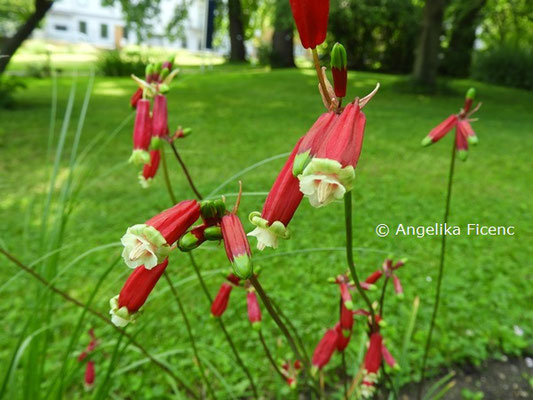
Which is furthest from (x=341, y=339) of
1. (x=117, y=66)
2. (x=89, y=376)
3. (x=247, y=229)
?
(x=117, y=66)

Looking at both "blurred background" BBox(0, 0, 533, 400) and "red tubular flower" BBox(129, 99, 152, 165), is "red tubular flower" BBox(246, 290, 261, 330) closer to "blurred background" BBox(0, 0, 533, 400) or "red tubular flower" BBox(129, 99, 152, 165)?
"blurred background" BBox(0, 0, 533, 400)

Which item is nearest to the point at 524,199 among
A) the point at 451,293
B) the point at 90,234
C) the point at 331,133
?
the point at 451,293

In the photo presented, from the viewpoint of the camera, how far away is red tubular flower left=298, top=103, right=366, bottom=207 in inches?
16.0

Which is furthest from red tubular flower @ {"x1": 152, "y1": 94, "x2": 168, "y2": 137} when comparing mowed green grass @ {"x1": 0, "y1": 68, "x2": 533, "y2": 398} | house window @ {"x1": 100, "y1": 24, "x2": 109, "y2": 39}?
house window @ {"x1": 100, "y1": 24, "x2": 109, "y2": 39}

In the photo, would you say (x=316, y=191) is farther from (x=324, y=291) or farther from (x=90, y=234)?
(x=90, y=234)

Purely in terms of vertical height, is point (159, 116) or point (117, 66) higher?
point (117, 66)

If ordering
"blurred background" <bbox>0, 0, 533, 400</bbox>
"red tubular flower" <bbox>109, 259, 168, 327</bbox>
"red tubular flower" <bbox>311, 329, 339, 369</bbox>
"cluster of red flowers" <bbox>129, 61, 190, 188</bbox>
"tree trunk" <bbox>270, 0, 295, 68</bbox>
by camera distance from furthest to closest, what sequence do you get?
"tree trunk" <bbox>270, 0, 295, 68</bbox>, "blurred background" <bbox>0, 0, 533, 400</bbox>, "red tubular flower" <bbox>311, 329, 339, 369</bbox>, "cluster of red flowers" <bbox>129, 61, 190, 188</bbox>, "red tubular flower" <bbox>109, 259, 168, 327</bbox>

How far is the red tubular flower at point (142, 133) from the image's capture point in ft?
2.97

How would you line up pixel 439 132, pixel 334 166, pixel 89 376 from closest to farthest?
pixel 334 166
pixel 439 132
pixel 89 376

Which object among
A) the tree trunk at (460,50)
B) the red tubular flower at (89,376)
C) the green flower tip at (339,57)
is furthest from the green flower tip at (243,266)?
the tree trunk at (460,50)

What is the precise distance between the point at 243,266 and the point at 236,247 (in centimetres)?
3

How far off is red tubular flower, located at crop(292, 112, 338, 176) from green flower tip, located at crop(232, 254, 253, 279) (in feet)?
0.35

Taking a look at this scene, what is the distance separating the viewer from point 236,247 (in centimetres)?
47

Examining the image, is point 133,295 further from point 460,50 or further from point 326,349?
point 460,50
